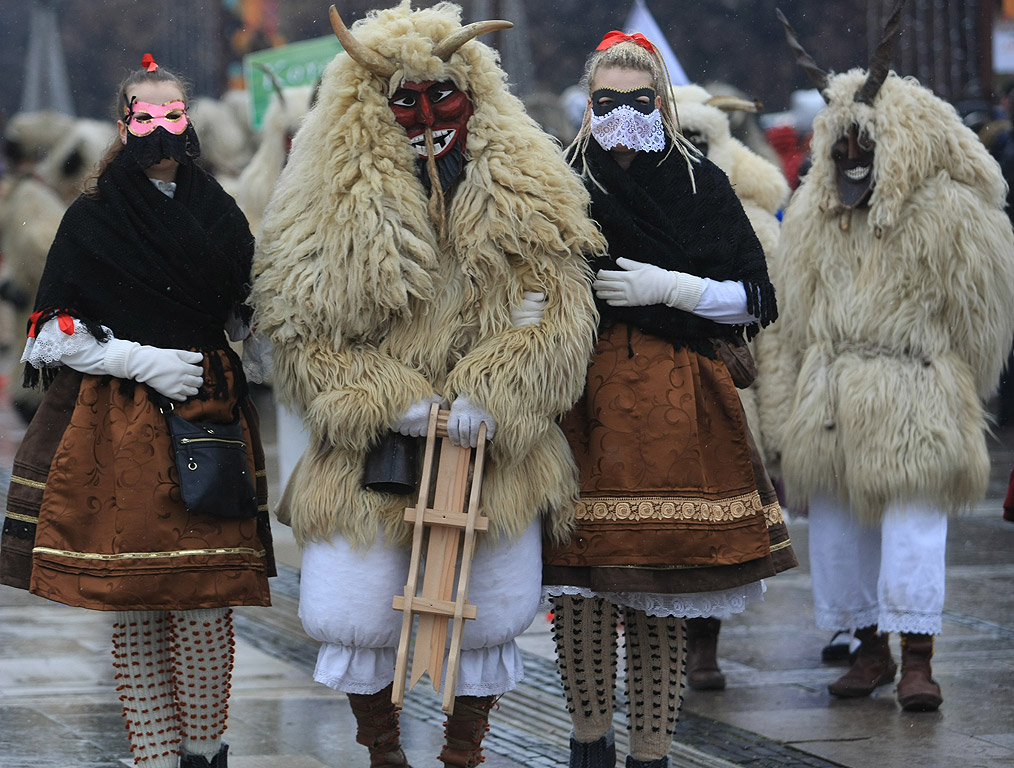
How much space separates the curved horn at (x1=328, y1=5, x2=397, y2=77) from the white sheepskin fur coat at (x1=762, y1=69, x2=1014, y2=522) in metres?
2.07

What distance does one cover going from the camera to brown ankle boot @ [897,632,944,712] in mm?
4953

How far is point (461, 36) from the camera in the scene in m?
3.66

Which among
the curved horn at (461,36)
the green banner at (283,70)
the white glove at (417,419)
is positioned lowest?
the white glove at (417,419)

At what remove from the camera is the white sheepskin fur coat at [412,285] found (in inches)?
145

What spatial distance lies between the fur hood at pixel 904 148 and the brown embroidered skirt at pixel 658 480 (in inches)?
56.9

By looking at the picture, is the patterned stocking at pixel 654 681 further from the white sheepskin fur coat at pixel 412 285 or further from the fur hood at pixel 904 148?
the fur hood at pixel 904 148

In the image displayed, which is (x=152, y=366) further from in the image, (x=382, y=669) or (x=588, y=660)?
(x=588, y=660)

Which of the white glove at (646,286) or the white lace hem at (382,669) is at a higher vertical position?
the white glove at (646,286)

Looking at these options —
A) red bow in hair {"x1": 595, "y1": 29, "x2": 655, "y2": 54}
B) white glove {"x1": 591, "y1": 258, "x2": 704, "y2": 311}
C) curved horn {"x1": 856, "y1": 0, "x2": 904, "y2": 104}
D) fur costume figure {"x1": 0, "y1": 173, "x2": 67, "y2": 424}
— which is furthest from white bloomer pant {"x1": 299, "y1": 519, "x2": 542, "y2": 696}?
fur costume figure {"x1": 0, "y1": 173, "x2": 67, "y2": 424}

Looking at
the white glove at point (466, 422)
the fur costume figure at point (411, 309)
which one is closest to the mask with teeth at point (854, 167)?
the fur costume figure at point (411, 309)

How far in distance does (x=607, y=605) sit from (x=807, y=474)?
4.92 feet

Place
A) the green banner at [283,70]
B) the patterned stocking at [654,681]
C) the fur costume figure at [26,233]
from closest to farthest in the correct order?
the patterned stocking at [654,681]
the green banner at [283,70]
the fur costume figure at [26,233]

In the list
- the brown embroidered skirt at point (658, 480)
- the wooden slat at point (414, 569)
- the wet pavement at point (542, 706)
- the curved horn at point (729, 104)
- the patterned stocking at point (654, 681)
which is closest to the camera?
the wooden slat at point (414, 569)

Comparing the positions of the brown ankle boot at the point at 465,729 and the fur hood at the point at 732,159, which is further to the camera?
the fur hood at the point at 732,159
